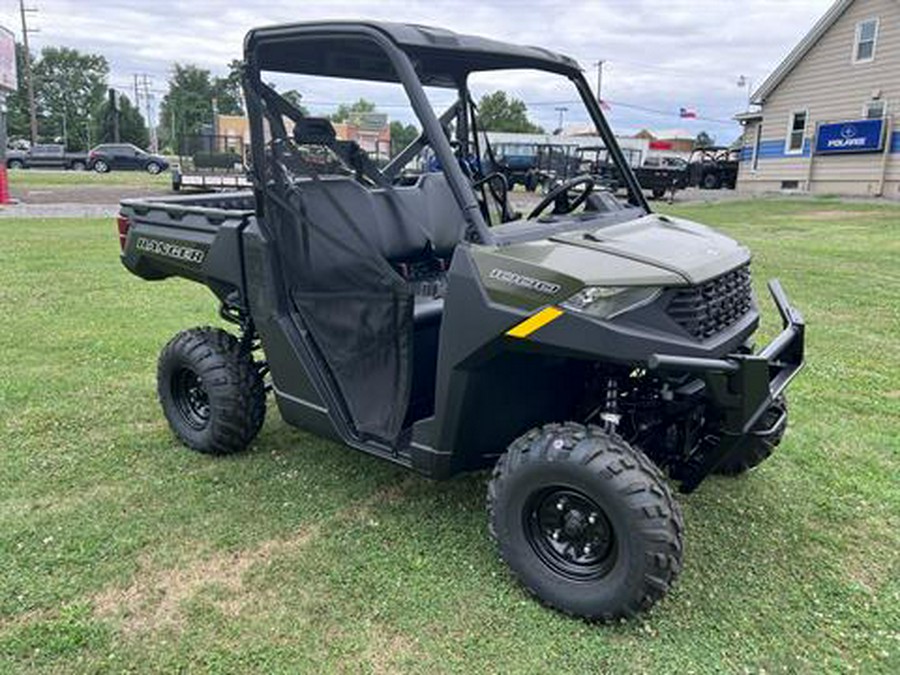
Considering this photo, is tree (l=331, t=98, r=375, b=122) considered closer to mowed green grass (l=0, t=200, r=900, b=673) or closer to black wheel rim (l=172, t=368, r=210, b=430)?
black wheel rim (l=172, t=368, r=210, b=430)

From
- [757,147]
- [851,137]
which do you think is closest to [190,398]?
[851,137]

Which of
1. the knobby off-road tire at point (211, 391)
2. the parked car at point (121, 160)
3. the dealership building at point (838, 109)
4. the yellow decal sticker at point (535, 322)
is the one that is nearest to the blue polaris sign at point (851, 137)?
the dealership building at point (838, 109)

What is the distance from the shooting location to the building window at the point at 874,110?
22.5 meters

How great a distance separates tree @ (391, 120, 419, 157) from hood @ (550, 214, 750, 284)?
0.94 metres

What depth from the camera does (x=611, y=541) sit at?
2775 millimetres

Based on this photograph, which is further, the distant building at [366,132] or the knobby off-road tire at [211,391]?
the knobby off-road tire at [211,391]

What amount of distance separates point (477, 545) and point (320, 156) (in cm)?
182

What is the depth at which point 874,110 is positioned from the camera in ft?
74.8

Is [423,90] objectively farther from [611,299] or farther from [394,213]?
[611,299]

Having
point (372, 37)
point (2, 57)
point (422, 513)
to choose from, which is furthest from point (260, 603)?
point (2, 57)

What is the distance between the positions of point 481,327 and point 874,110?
24394mm

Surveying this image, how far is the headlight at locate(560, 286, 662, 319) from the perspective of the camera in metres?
2.60

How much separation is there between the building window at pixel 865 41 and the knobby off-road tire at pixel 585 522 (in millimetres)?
24692

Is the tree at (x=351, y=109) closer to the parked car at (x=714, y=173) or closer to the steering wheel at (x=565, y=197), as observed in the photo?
the steering wheel at (x=565, y=197)
